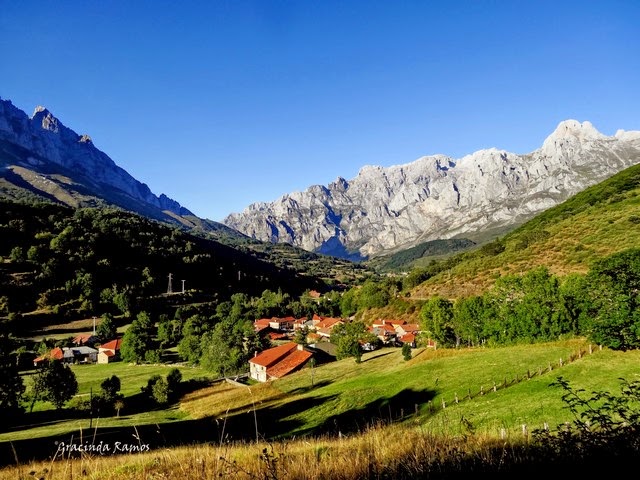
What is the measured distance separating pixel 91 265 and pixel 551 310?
13831 centimetres

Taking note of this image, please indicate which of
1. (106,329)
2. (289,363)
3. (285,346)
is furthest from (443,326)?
(106,329)

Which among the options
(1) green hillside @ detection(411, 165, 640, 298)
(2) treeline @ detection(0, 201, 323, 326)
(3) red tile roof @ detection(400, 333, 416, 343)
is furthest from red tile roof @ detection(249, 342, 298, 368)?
(2) treeline @ detection(0, 201, 323, 326)

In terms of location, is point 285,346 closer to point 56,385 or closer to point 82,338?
point 56,385

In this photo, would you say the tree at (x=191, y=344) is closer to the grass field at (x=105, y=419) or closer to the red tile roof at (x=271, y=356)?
the grass field at (x=105, y=419)

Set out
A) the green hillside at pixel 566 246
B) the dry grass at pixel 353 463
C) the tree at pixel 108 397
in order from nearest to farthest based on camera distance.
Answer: the dry grass at pixel 353 463 → the tree at pixel 108 397 → the green hillside at pixel 566 246

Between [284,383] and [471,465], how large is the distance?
58018 mm

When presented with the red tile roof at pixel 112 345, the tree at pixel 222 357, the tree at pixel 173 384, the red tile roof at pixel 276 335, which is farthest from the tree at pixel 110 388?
the red tile roof at pixel 276 335

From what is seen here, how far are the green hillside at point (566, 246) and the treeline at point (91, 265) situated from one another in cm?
9041

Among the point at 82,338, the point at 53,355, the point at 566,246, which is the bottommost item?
the point at 53,355

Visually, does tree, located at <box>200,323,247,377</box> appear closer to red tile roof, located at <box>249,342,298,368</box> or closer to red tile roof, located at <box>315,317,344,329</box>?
red tile roof, located at <box>249,342,298,368</box>

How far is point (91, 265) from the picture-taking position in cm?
13250

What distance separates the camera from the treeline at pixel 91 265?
4532 inches

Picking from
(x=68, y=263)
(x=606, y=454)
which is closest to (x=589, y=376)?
(x=606, y=454)

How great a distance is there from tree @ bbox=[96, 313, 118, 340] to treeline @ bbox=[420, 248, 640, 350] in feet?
284
